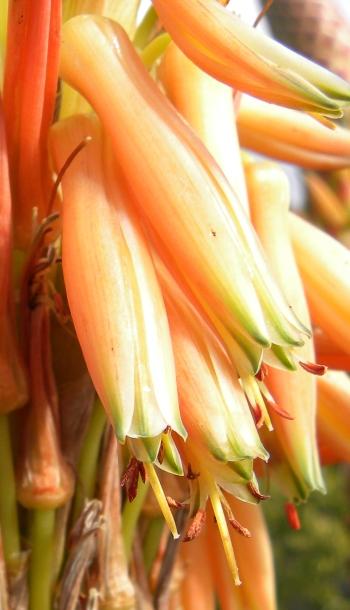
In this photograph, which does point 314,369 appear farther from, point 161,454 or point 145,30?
point 145,30

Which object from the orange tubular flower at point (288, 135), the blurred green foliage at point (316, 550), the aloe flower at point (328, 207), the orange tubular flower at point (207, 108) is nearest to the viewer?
the orange tubular flower at point (207, 108)

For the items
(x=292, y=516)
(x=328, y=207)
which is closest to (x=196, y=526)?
(x=292, y=516)

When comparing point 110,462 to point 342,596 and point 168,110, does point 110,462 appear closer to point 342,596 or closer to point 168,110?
point 168,110

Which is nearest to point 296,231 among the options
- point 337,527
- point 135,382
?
point 135,382

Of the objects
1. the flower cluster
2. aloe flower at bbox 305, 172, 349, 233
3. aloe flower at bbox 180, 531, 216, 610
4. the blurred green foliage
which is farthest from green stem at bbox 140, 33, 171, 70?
the blurred green foliage

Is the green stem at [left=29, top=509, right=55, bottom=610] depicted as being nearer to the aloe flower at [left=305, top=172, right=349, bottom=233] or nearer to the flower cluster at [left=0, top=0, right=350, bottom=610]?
the flower cluster at [left=0, top=0, right=350, bottom=610]

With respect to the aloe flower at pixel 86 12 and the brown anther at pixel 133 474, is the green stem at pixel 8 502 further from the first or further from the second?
the aloe flower at pixel 86 12

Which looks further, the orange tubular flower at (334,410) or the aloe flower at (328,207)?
the aloe flower at (328,207)

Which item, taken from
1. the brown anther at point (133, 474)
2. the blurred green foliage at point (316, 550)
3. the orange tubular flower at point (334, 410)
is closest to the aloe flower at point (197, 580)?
the orange tubular flower at point (334, 410)
